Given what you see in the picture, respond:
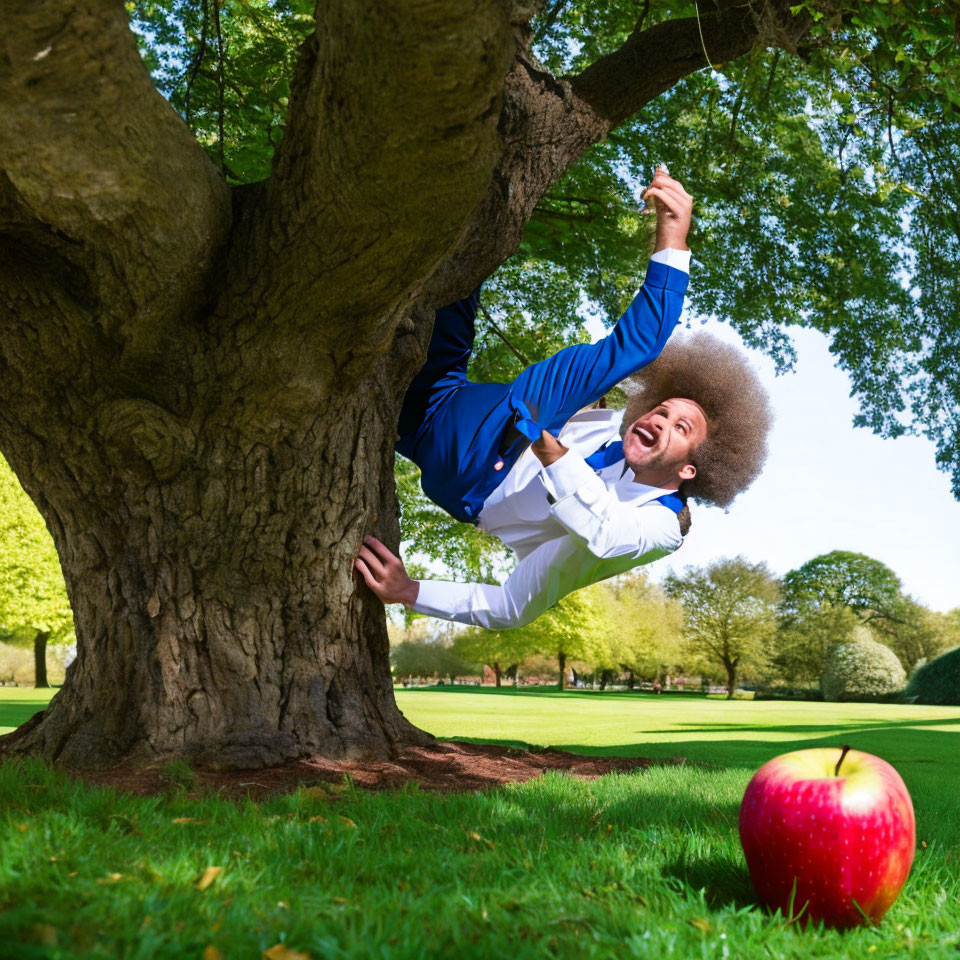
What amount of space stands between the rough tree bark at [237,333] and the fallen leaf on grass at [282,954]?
232cm

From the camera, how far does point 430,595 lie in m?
4.66

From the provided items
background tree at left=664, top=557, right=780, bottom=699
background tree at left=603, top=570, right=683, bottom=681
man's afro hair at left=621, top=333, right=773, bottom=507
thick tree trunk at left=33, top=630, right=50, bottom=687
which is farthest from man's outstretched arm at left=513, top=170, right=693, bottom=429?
background tree at left=664, top=557, right=780, bottom=699

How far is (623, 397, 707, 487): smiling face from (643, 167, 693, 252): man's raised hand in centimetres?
92

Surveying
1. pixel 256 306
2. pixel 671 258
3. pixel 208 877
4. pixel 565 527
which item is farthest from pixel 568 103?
pixel 208 877

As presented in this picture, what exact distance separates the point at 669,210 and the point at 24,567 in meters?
27.5

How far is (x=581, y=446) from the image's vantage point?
493 cm

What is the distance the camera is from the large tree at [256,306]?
9.16 feet

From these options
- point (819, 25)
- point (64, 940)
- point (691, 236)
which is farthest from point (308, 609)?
point (691, 236)

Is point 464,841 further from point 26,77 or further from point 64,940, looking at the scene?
point 26,77

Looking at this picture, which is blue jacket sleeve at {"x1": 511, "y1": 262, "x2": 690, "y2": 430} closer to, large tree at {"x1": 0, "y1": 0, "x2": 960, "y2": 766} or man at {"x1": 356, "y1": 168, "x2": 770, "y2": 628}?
man at {"x1": 356, "y1": 168, "x2": 770, "y2": 628}

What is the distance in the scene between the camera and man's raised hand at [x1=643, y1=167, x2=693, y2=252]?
13.6 ft

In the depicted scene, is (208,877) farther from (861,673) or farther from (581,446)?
(861,673)

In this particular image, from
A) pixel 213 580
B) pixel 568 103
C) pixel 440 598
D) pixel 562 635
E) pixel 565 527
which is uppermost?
pixel 568 103

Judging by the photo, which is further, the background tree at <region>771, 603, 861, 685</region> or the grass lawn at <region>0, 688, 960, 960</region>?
the background tree at <region>771, 603, 861, 685</region>
